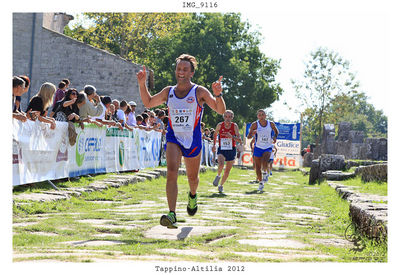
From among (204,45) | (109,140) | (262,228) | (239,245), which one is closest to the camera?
(239,245)

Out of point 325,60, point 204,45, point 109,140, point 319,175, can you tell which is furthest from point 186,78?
point 325,60

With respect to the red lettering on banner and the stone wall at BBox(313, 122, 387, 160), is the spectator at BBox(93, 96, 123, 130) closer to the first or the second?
the stone wall at BBox(313, 122, 387, 160)

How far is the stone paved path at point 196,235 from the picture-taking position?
491cm

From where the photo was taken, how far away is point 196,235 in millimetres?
6188

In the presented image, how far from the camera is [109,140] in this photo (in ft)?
44.3

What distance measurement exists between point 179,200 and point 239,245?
16.1 feet

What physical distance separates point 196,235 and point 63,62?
26.1m

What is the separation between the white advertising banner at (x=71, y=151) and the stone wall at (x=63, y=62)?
13839 millimetres

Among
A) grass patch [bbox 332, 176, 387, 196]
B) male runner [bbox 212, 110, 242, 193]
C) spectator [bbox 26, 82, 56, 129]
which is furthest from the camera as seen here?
male runner [bbox 212, 110, 242, 193]

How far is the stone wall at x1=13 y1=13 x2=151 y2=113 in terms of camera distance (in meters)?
28.9

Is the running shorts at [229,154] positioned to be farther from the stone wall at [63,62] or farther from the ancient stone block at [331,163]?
the stone wall at [63,62]

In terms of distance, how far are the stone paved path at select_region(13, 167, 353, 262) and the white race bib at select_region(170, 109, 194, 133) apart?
117 cm

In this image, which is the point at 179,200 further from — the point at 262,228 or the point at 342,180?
the point at 342,180

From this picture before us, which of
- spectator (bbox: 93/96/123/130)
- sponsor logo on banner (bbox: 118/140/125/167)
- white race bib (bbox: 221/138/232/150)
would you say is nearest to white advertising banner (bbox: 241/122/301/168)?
sponsor logo on banner (bbox: 118/140/125/167)
